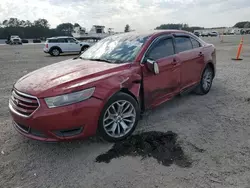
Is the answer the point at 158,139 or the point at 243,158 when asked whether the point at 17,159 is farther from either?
the point at 243,158

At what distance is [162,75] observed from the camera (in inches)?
153

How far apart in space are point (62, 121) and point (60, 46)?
16.8m

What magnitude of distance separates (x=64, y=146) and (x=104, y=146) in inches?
23.5

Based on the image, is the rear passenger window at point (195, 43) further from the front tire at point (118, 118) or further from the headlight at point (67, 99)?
the headlight at point (67, 99)

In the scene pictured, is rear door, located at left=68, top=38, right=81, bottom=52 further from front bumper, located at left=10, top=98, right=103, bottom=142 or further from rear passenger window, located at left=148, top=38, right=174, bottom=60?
front bumper, located at left=10, top=98, right=103, bottom=142

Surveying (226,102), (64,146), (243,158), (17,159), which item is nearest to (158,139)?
(243,158)

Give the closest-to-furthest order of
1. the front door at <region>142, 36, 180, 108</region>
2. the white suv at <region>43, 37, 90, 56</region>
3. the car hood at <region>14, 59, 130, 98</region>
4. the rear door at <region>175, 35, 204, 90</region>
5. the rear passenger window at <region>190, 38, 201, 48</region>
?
the car hood at <region>14, 59, 130, 98</region> → the front door at <region>142, 36, 180, 108</region> → the rear door at <region>175, 35, 204, 90</region> → the rear passenger window at <region>190, 38, 201, 48</region> → the white suv at <region>43, 37, 90, 56</region>

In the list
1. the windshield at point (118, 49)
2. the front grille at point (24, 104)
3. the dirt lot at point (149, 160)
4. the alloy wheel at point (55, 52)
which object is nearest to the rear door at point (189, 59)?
the dirt lot at point (149, 160)

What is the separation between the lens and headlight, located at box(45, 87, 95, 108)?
2707mm

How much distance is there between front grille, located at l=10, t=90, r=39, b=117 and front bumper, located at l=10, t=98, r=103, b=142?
0.21ft

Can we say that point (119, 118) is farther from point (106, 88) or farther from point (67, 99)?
point (67, 99)

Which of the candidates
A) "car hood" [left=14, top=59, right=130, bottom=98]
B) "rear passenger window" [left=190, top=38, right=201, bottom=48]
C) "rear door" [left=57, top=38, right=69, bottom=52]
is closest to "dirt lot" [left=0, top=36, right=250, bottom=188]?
"car hood" [left=14, top=59, right=130, bottom=98]

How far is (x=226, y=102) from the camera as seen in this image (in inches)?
189

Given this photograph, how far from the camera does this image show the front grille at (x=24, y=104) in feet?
9.05
